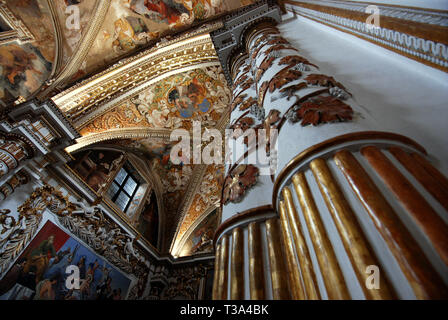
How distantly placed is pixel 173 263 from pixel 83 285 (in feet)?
7.81

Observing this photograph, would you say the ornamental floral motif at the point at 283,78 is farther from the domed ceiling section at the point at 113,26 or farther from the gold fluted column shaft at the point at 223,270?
the domed ceiling section at the point at 113,26

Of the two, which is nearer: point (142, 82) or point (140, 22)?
point (142, 82)

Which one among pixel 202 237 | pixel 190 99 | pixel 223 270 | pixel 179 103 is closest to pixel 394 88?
pixel 223 270

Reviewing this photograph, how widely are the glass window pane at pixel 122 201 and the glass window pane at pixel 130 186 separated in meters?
0.20

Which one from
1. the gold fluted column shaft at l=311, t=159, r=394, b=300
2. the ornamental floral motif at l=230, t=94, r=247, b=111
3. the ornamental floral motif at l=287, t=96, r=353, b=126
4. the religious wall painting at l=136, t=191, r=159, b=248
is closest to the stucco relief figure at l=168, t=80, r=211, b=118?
the religious wall painting at l=136, t=191, r=159, b=248

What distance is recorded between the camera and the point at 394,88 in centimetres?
143

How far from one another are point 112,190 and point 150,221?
1531 mm

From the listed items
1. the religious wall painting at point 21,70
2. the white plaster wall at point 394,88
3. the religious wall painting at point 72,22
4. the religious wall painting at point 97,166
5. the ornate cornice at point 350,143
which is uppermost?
the religious wall painting at point 72,22

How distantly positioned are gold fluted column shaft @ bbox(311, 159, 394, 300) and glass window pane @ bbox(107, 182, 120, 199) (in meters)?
5.88

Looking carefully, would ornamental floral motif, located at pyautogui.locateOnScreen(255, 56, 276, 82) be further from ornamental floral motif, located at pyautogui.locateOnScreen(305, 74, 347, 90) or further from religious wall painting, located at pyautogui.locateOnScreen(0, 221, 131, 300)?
religious wall painting, located at pyautogui.locateOnScreen(0, 221, 131, 300)

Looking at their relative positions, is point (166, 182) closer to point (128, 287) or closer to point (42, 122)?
point (128, 287)

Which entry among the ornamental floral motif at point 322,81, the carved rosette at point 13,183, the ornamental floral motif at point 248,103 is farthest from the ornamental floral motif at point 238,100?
the carved rosette at point 13,183

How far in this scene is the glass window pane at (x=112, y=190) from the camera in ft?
18.8

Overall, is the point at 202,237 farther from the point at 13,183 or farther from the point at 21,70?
the point at 21,70
